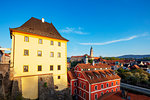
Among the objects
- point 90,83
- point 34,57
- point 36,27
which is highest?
point 36,27

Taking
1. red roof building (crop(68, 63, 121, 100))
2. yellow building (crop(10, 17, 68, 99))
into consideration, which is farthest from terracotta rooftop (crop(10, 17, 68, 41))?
red roof building (crop(68, 63, 121, 100))

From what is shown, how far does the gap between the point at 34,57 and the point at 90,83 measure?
16.4 meters

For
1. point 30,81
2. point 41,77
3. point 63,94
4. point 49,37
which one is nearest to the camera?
point 30,81

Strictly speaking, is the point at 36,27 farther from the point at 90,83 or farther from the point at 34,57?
the point at 90,83

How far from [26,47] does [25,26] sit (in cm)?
470

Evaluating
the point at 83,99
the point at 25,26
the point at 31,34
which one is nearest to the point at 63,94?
the point at 83,99

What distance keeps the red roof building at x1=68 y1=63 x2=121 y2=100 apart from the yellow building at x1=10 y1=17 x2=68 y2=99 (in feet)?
27.1

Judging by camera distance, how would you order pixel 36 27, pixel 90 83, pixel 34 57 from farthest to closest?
1. pixel 90 83
2. pixel 36 27
3. pixel 34 57

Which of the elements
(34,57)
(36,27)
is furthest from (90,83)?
(36,27)

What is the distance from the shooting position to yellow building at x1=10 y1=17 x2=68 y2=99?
12.7 m

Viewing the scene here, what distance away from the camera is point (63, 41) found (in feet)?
59.1

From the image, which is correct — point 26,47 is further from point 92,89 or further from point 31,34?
point 92,89

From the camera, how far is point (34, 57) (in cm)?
1421

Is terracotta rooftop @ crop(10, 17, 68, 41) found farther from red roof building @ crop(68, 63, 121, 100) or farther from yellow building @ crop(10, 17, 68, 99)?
red roof building @ crop(68, 63, 121, 100)
